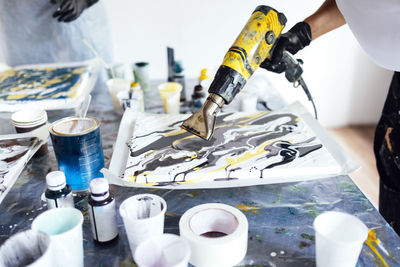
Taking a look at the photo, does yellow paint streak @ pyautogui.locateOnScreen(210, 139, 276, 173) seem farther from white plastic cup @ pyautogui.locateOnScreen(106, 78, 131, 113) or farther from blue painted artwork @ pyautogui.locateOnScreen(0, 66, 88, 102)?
blue painted artwork @ pyautogui.locateOnScreen(0, 66, 88, 102)

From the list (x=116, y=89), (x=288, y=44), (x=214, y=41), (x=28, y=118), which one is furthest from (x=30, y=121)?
(x=214, y=41)

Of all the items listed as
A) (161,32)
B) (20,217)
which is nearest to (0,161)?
(20,217)

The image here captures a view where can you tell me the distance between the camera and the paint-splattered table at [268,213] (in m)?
0.70

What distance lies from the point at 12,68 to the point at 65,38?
0.26 metres

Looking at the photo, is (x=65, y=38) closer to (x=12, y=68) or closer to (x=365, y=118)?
(x=12, y=68)

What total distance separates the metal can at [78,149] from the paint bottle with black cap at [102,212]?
0.16 m

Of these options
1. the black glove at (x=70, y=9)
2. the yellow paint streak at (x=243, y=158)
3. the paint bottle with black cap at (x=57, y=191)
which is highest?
the black glove at (x=70, y=9)

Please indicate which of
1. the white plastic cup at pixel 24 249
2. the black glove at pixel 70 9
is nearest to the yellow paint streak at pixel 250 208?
the white plastic cup at pixel 24 249

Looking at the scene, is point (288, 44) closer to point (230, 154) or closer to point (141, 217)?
point (230, 154)

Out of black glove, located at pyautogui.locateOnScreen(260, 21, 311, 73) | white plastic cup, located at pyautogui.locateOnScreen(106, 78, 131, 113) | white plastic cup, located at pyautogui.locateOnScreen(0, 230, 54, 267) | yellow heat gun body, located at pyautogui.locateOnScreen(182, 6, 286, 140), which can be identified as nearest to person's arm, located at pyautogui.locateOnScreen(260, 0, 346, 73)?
black glove, located at pyautogui.locateOnScreen(260, 21, 311, 73)

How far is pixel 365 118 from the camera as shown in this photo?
8.84 ft

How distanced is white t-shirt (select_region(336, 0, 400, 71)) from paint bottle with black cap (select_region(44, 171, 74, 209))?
34.6 inches

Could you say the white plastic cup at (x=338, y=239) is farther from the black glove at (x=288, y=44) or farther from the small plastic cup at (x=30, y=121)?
the small plastic cup at (x=30, y=121)

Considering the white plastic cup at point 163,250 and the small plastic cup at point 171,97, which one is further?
the small plastic cup at point 171,97
